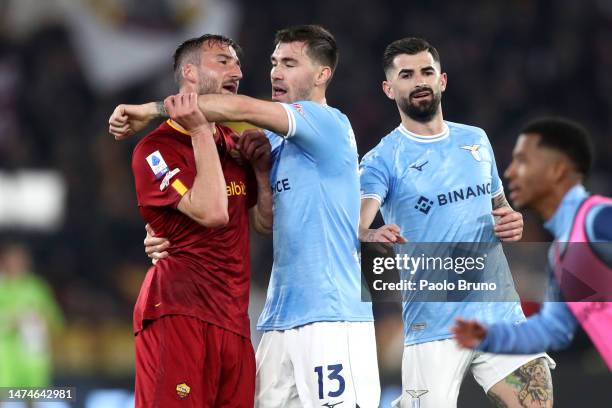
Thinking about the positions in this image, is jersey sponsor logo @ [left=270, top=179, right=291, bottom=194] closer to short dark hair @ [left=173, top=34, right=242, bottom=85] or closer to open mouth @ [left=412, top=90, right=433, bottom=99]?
short dark hair @ [left=173, top=34, right=242, bottom=85]

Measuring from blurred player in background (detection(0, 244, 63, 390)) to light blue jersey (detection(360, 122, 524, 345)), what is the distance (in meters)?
4.99

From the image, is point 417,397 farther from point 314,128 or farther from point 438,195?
point 314,128

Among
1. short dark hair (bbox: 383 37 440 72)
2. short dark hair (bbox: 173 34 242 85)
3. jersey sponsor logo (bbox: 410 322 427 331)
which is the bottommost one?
jersey sponsor logo (bbox: 410 322 427 331)

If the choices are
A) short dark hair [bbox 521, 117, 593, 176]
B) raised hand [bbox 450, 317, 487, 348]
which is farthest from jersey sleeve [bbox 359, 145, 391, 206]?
raised hand [bbox 450, 317, 487, 348]

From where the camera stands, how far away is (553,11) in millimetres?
14305

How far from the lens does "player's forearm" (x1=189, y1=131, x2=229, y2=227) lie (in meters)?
4.56

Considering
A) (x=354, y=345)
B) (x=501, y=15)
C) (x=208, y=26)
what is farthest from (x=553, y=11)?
(x=354, y=345)

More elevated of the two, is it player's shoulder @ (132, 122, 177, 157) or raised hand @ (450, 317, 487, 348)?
player's shoulder @ (132, 122, 177, 157)

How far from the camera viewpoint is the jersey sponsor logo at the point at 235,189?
488 centimetres

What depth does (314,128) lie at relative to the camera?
4926 millimetres

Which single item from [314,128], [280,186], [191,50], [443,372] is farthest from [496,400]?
[191,50]

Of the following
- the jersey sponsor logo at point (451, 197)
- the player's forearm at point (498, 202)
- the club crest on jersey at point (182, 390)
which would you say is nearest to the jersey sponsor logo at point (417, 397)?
the jersey sponsor logo at point (451, 197)

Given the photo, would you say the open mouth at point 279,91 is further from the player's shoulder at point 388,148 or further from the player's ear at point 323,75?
the player's shoulder at point 388,148

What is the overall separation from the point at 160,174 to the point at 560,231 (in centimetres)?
175
